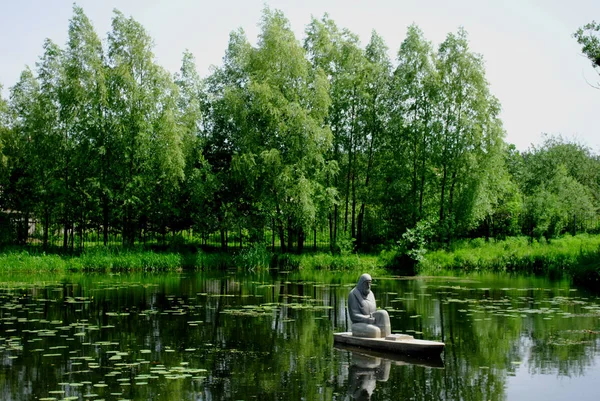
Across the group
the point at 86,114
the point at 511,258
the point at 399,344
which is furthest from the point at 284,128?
the point at 399,344

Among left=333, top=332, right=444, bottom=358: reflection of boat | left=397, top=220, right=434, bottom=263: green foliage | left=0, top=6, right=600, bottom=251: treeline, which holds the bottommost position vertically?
left=333, top=332, right=444, bottom=358: reflection of boat

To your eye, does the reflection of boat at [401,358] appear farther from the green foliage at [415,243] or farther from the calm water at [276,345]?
the green foliage at [415,243]

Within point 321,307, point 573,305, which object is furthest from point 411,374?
point 573,305

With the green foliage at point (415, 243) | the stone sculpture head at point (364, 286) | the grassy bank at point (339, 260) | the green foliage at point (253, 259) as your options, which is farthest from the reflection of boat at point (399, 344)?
the green foliage at point (415, 243)

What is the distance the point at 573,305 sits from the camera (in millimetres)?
21719

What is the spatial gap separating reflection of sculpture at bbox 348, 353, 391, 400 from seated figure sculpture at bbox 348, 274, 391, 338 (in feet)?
2.48

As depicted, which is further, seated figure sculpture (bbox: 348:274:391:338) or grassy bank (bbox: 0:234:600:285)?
grassy bank (bbox: 0:234:600:285)

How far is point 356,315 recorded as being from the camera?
14.8 m

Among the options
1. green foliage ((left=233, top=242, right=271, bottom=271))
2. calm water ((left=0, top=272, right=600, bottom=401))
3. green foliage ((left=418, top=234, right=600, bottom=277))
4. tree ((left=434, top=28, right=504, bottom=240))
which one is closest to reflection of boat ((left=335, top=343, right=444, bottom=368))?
calm water ((left=0, top=272, right=600, bottom=401))

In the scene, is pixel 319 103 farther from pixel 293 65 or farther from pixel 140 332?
pixel 140 332

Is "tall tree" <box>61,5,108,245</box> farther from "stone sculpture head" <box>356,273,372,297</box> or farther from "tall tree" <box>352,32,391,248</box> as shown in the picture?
"stone sculpture head" <box>356,273,372,297</box>

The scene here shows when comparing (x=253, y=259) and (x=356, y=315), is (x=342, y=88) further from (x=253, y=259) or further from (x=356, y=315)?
(x=356, y=315)

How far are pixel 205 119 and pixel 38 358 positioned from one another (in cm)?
3528

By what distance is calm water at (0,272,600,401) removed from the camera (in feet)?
35.3
